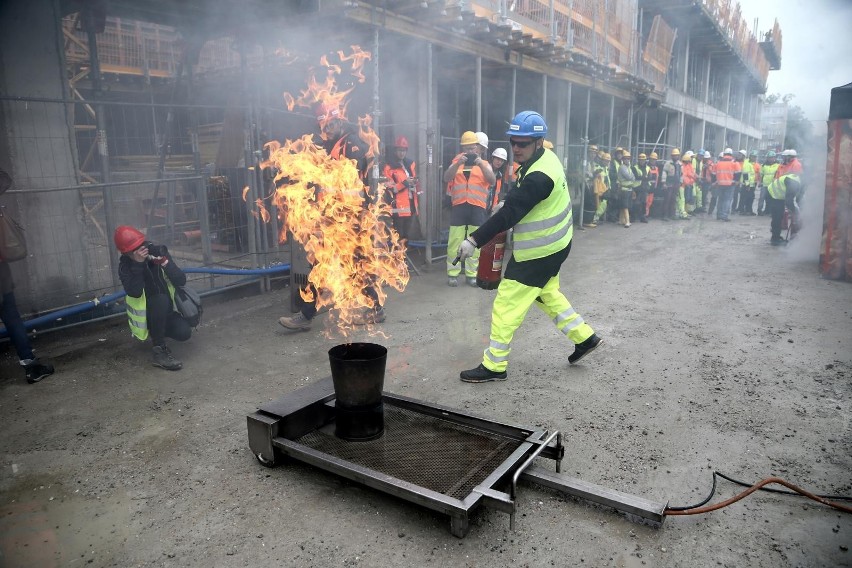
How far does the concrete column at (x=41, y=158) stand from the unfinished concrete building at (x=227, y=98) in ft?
0.05

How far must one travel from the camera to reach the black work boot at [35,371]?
15.3 feet

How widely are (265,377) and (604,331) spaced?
3429mm

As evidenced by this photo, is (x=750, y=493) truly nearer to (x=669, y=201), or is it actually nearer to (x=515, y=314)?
(x=515, y=314)

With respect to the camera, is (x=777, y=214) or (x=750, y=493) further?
(x=777, y=214)

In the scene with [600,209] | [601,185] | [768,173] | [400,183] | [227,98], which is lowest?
[600,209]

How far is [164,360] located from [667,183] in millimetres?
15393

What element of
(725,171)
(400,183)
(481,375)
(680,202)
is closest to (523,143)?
(481,375)

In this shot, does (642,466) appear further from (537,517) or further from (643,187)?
(643,187)

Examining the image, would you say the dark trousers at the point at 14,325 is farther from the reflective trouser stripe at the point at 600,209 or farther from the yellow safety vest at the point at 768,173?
the yellow safety vest at the point at 768,173

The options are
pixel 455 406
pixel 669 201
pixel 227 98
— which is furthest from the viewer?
pixel 669 201

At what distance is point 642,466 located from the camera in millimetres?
3355

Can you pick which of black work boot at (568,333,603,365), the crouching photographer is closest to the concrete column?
the crouching photographer

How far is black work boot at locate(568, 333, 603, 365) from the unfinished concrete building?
14.2 ft

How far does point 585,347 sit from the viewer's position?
480 centimetres
